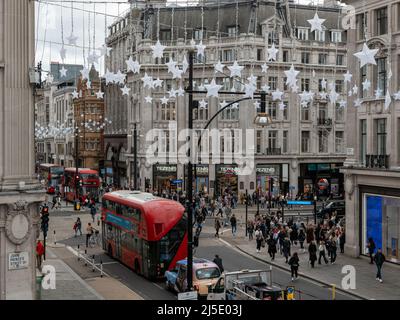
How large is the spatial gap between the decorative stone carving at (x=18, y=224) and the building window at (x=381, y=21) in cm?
2023

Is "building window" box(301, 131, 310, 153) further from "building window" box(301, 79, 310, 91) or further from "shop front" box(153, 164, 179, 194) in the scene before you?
"shop front" box(153, 164, 179, 194)

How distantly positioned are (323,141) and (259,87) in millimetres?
10009

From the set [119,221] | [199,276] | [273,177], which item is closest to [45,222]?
[119,221]

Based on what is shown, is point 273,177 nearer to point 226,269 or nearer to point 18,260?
point 226,269

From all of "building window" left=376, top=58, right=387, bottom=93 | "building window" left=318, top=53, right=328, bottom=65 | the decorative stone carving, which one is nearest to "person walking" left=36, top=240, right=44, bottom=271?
the decorative stone carving

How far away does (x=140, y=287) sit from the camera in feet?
92.1

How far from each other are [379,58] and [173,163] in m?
37.4

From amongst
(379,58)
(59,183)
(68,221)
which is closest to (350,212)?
(379,58)

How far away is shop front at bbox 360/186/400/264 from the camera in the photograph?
3180 cm

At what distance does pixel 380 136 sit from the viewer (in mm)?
33469

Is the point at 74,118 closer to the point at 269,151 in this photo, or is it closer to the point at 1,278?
the point at 269,151

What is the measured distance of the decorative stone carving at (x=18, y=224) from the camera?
69.1ft

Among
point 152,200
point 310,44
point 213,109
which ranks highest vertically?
point 310,44

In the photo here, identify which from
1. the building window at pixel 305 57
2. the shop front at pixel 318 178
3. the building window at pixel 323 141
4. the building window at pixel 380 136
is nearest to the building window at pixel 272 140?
the shop front at pixel 318 178
